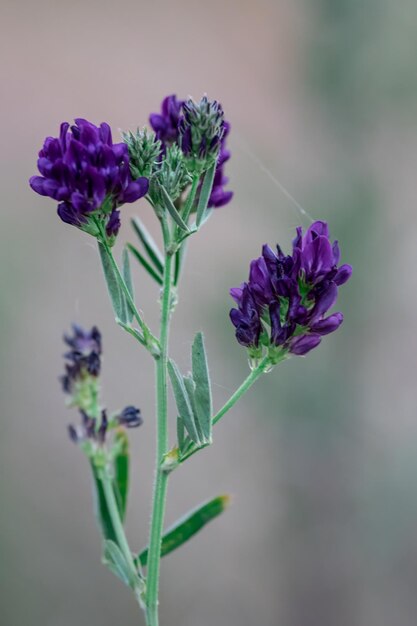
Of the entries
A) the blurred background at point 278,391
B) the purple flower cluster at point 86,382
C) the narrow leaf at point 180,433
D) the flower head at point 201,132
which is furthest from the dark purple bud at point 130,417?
the blurred background at point 278,391

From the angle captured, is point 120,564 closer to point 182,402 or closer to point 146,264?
point 182,402

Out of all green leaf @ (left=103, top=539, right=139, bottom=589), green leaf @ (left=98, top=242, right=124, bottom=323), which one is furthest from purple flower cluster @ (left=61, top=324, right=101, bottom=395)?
green leaf @ (left=103, top=539, right=139, bottom=589)

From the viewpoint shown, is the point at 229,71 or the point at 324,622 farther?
the point at 229,71

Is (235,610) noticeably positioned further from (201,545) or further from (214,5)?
(214,5)

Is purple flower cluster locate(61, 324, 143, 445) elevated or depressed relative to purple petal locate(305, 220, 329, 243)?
depressed

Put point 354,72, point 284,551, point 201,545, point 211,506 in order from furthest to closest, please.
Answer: point 201,545
point 284,551
point 354,72
point 211,506

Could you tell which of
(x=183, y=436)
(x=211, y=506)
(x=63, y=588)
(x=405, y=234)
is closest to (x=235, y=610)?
(x=63, y=588)

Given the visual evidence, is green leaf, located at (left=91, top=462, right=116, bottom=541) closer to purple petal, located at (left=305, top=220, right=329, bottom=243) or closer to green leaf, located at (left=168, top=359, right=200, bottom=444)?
green leaf, located at (left=168, top=359, right=200, bottom=444)
